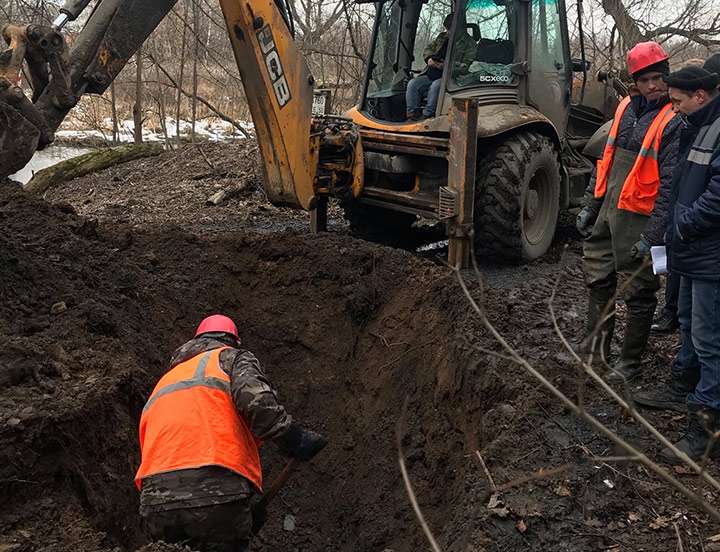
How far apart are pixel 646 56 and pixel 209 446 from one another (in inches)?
132

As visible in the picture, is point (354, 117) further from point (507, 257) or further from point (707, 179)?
point (707, 179)

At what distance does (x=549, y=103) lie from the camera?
7.43 metres

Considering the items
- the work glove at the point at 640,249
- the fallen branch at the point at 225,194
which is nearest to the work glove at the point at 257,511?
the work glove at the point at 640,249

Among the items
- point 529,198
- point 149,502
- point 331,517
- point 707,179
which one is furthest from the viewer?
point 529,198

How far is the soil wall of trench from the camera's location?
3.87 m

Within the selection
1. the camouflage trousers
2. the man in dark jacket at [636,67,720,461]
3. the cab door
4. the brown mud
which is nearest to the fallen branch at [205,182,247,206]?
the brown mud

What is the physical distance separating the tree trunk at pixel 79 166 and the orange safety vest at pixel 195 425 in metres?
9.98

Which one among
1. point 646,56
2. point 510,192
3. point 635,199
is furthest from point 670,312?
point 646,56

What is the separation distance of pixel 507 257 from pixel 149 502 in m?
4.60

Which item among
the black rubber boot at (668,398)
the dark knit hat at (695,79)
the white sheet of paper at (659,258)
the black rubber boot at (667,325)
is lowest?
the black rubber boot at (668,398)

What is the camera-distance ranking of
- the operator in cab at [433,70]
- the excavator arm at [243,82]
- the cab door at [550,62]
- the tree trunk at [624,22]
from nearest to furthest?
the excavator arm at [243,82]
the operator in cab at [433,70]
the cab door at [550,62]
the tree trunk at [624,22]

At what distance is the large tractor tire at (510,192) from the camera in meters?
6.63

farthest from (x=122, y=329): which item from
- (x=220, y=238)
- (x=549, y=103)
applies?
(x=549, y=103)

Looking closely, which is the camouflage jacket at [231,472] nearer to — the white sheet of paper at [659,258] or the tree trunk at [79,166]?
the white sheet of paper at [659,258]
